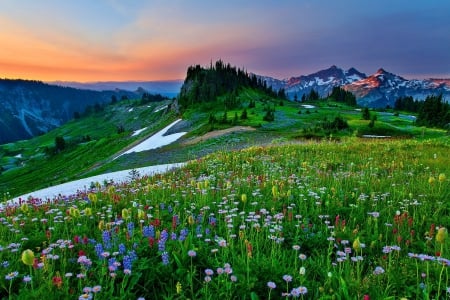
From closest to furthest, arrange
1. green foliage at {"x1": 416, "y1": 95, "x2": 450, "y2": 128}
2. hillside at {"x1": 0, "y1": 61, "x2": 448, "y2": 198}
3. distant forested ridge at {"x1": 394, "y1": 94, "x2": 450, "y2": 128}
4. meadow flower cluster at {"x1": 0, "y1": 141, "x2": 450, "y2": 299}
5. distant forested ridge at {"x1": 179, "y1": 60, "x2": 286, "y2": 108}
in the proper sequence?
meadow flower cluster at {"x1": 0, "y1": 141, "x2": 450, "y2": 299}, hillside at {"x1": 0, "y1": 61, "x2": 448, "y2": 198}, distant forested ridge at {"x1": 394, "y1": 94, "x2": 450, "y2": 128}, green foliage at {"x1": 416, "y1": 95, "x2": 450, "y2": 128}, distant forested ridge at {"x1": 179, "y1": 60, "x2": 286, "y2": 108}

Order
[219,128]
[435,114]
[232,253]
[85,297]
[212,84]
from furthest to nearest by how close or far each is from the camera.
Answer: [212,84] < [435,114] < [219,128] < [232,253] < [85,297]

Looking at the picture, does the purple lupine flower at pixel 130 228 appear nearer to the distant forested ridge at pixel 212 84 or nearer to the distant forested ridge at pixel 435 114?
the distant forested ridge at pixel 435 114

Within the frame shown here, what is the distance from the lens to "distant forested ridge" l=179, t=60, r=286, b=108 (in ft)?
396

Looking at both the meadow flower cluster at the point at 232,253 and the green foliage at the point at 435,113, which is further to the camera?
the green foliage at the point at 435,113

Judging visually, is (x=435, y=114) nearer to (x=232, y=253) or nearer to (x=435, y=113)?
(x=435, y=113)

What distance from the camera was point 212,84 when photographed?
128000 millimetres

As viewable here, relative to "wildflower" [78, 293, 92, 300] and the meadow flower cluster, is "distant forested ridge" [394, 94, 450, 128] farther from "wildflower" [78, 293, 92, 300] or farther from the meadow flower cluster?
"wildflower" [78, 293, 92, 300]

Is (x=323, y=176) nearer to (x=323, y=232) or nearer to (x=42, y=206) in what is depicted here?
(x=323, y=232)

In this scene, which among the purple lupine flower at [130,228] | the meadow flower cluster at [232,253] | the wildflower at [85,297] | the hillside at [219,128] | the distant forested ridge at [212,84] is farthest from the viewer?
the distant forested ridge at [212,84]

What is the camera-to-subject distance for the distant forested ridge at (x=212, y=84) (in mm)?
120750

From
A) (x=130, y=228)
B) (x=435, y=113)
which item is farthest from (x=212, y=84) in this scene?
(x=130, y=228)

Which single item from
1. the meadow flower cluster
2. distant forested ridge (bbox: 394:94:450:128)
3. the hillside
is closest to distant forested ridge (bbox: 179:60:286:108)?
the hillside

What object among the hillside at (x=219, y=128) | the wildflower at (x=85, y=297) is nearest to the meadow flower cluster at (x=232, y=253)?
the wildflower at (x=85, y=297)

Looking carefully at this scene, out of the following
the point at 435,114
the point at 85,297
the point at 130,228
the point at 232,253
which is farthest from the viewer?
the point at 435,114
